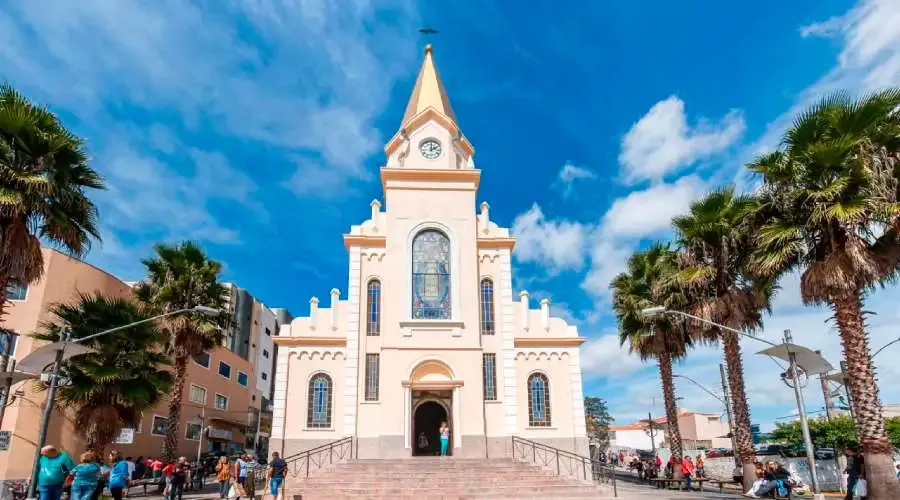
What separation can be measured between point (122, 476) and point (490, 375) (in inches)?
541

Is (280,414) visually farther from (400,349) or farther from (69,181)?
(69,181)

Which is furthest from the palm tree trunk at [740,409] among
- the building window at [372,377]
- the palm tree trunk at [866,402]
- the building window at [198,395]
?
the building window at [198,395]

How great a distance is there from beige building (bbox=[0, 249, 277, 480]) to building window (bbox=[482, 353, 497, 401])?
41.4ft

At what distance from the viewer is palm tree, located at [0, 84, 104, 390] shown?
48.0 feet

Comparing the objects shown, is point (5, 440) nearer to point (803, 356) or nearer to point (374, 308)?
point (374, 308)

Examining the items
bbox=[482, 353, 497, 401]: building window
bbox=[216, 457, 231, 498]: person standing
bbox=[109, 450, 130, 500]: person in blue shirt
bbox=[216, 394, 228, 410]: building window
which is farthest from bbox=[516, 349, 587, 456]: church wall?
bbox=[216, 394, 228, 410]: building window

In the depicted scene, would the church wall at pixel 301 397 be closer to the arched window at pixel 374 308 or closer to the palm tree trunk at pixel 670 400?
the arched window at pixel 374 308

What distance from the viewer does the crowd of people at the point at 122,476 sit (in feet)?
38.7

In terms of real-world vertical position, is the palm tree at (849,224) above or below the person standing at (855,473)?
above

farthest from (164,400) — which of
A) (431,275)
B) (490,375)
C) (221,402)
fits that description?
(490,375)

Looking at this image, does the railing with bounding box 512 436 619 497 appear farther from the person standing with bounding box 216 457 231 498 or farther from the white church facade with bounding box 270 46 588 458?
the person standing with bounding box 216 457 231 498

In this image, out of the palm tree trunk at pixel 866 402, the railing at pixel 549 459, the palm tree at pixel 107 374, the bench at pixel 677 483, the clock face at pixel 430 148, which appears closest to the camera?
the palm tree trunk at pixel 866 402

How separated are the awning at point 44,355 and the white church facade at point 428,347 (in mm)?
9720

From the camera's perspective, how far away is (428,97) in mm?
29469
